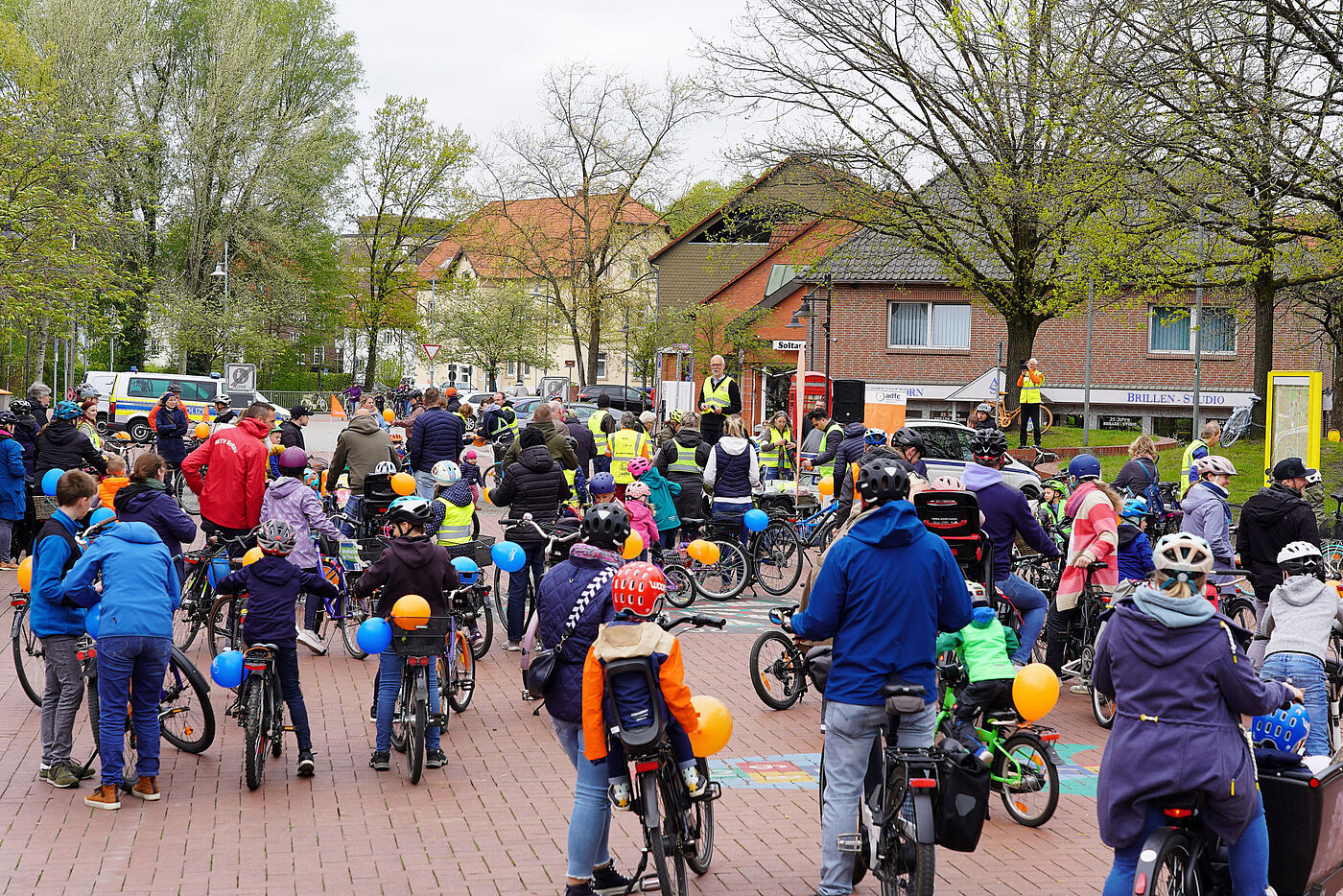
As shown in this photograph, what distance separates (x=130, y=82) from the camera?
43656mm

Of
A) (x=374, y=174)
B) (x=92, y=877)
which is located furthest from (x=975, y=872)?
(x=374, y=174)

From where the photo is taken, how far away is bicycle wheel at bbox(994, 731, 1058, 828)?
6.77 m

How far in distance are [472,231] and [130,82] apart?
14423mm

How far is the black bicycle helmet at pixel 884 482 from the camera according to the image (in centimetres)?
513

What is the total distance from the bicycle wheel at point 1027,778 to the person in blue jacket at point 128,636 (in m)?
4.70

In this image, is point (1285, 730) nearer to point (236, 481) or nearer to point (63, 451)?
point (236, 481)

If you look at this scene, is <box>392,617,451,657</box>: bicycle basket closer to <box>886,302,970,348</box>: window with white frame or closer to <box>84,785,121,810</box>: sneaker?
<box>84,785,121,810</box>: sneaker

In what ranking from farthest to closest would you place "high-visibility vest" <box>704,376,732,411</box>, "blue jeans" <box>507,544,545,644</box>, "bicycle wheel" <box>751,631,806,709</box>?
1. "high-visibility vest" <box>704,376,732,411</box>
2. "blue jeans" <box>507,544,545,644</box>
3. "bicycle wheel" <box>751,631,806,709</box>

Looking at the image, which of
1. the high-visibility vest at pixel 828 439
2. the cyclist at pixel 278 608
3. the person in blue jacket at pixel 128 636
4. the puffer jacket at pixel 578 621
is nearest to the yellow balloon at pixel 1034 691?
the puffer jacket at pixel 578 621

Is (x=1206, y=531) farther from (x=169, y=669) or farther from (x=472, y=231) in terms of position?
(x=472, y=231)

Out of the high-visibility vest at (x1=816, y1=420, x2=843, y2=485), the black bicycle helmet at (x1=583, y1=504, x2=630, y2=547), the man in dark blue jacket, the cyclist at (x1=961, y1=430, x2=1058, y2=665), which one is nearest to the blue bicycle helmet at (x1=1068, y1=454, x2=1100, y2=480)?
the cyclist at (x1=961, y1=430, x2=1058, y2=665)

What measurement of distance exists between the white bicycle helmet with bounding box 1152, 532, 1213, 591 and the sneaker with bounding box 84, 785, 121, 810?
18.3ft

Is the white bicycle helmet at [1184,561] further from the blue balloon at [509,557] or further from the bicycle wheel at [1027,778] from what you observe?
the blue balloon at [509,557]

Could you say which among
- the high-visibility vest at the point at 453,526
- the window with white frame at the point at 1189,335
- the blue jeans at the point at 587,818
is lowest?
the blue jeans at the point at 587,818
